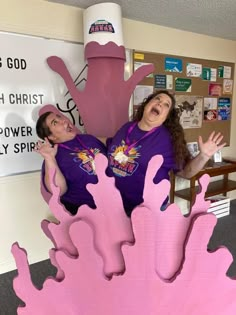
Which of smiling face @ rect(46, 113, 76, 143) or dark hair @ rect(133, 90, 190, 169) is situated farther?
smiling face @ rect(46, 113, 76, 143)

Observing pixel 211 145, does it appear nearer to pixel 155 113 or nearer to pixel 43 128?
pixel 155 113

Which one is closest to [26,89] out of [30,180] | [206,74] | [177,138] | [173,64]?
[30,180]

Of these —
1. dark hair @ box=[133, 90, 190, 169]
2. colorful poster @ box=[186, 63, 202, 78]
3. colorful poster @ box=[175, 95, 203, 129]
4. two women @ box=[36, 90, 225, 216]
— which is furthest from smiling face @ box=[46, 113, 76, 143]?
colorful poster @ box=[186, 63, 202, 78]

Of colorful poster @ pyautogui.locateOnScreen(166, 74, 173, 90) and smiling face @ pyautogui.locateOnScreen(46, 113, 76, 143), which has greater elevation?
colorful poster @ pyautogui.locateOnScreen(166, 74, 173, 90)

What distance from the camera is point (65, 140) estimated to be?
1696 millimetres

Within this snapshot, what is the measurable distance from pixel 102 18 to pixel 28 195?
1.51 metres

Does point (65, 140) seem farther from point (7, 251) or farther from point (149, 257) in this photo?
point (7, 251)

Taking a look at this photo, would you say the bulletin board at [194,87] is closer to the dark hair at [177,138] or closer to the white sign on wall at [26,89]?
the white sign on wall at [26,89]

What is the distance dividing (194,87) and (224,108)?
0.62 metres

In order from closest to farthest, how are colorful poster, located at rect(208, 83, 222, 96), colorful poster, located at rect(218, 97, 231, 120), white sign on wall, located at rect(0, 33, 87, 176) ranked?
white sign on wall, located at rect(0, 33, 87, 176) < colorful poster, located at rect(208, 83, 222, 96) < colorful poster, located at rect(218, 97, 231, 120)

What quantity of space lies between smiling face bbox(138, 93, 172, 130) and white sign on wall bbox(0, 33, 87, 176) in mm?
1177

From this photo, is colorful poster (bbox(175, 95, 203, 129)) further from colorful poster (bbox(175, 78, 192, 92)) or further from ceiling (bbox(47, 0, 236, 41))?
ceiling (bbox(47, 0, 236, 41))

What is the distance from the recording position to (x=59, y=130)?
1697 millimetres

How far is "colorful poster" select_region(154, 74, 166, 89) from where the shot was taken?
3076 mm
